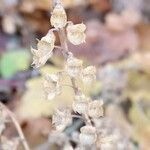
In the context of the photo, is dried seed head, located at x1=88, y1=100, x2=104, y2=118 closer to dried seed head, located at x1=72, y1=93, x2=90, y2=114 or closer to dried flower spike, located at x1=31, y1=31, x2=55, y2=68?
A: dried seed head, located at x1=72, y1=93, x2=90, y2=114

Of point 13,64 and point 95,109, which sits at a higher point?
point 13,64

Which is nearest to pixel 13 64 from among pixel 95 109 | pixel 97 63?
pixel 97 63

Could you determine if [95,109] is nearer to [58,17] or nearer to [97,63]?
[58,17]

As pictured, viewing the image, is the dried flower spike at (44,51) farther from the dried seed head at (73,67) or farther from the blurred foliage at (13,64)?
the blurred foliage at (13,64)

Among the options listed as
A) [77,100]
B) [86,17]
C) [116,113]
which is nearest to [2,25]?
[86,17]

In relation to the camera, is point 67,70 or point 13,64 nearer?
point 67,70

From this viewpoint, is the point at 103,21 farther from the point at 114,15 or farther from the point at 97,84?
the point at 97,84

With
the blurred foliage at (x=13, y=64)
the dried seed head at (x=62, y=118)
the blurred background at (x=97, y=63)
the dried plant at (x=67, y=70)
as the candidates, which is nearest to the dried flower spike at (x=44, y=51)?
the dried plant at (x=67, y=70)

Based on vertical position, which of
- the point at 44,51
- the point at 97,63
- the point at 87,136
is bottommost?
the point at 87,136
